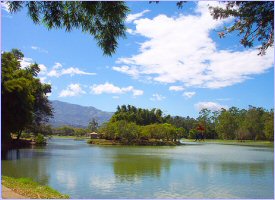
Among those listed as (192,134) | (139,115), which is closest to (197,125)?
(192,134)

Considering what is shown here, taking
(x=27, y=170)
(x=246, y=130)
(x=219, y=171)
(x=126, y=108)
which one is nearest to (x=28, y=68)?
(x=27, y=170)

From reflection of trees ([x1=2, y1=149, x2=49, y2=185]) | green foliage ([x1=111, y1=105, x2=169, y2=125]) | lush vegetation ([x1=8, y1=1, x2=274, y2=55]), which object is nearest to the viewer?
lush vegetation ([x1=8, y1=1, x2=274, y2=55])

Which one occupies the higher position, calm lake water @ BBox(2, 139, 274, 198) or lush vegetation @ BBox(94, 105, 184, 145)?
lush vegetation @ BBox(94, 105, 184, 145)

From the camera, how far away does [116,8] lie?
3502mm

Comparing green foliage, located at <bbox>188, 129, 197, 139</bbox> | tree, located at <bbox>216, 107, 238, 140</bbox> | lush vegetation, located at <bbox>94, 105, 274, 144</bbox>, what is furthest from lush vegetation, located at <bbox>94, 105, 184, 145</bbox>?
tree, located at <bbox>216, 107, 238, 140</bbox>

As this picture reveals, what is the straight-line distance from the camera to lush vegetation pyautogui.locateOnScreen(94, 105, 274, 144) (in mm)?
37812

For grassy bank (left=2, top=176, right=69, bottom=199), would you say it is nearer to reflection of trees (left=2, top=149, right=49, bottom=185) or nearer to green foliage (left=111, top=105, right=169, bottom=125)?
reflection of trees (left=2, top=149, right=49, bottom=185)

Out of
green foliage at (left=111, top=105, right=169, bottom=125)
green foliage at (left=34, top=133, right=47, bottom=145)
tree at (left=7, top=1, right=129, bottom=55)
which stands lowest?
green foliage at (left=34, top=133, right=47, bottom=145)

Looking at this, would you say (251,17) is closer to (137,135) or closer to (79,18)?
(79,18)

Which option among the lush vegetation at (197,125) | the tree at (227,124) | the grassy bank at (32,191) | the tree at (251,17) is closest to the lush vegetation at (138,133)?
the lush vegetation at (197,125)

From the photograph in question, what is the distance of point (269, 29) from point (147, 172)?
28.5 feet

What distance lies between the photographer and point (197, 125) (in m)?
48.7

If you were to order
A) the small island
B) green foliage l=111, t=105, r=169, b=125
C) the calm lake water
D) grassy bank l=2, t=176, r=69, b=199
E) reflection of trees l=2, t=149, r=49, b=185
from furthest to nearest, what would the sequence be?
green foliage l=111, t=105, r=169, b=125
the small island
reflection of trees l=2, t=149, r=49, b=185
the calm lake water
grassy bank l=2, t=176, r=69, b=199

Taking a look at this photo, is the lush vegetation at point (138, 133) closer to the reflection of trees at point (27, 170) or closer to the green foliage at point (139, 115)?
the green foliage at point (139, 115)
